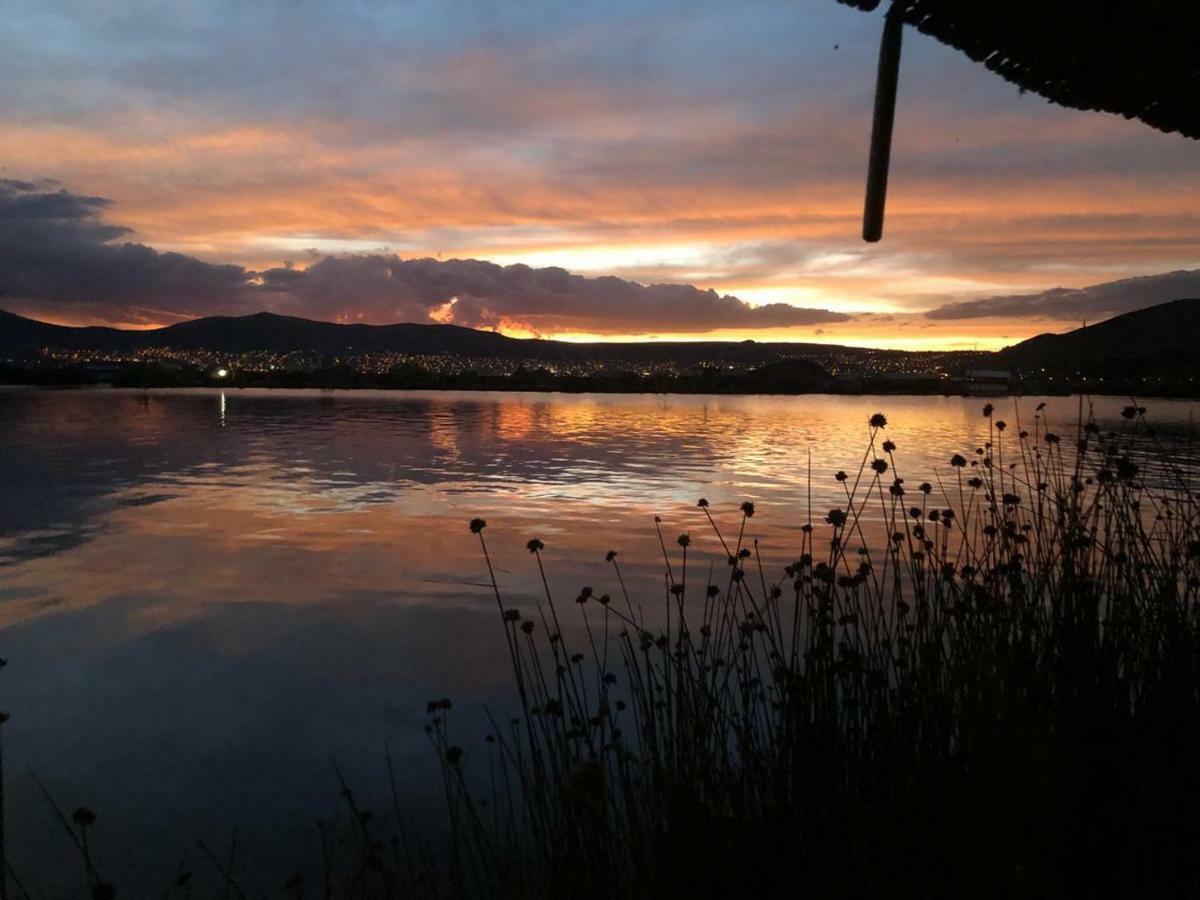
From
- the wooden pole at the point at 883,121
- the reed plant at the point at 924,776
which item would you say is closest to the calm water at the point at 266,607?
the reed plant at the point at 924,776

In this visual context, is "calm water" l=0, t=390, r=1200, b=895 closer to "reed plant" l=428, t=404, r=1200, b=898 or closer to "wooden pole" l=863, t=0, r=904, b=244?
"reed plant" l=428, t=404, r=1200, b=898

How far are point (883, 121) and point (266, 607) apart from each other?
6.70 m

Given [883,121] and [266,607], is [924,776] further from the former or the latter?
[266,607]

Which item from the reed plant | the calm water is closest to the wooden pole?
the reed plant

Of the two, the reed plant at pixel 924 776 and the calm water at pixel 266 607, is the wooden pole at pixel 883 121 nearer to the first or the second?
the reed plant at pixel 924 776

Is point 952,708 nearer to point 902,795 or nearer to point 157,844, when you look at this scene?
point 902,795

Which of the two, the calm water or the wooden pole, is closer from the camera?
the wooden pole

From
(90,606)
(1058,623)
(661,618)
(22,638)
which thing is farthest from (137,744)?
(1058,623)

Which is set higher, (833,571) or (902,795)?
(833,571)

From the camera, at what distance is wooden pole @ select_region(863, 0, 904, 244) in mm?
2348

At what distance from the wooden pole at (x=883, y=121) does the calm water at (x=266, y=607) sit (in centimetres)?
323

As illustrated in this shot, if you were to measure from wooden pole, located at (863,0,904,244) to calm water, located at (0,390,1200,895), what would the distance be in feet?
10.6

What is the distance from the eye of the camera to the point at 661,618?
6988 millimetres

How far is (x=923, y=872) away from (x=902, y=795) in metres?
0.27
